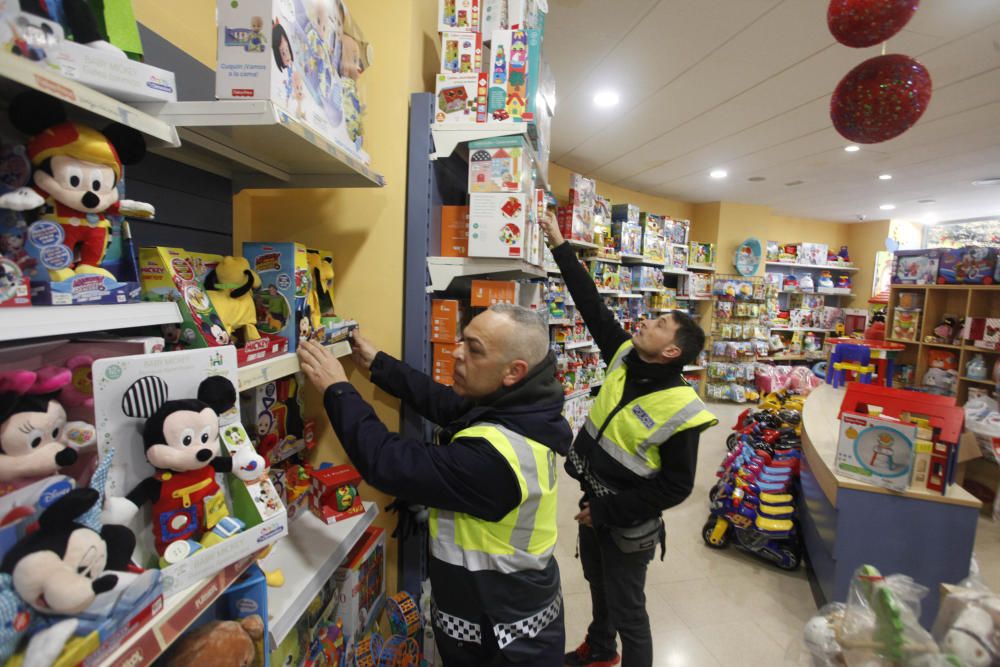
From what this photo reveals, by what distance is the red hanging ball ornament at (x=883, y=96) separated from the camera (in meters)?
1.82

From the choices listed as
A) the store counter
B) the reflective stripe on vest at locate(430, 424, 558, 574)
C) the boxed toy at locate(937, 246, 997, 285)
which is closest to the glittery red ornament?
the reflective stripe on vest at locate(430, 424, 558, 574)

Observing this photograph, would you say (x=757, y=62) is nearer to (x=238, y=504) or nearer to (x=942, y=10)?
(x=942, y=10)

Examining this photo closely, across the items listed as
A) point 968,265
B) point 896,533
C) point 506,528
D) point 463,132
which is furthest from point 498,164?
point 968,265

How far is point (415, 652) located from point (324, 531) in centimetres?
71

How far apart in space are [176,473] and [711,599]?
2883 mm

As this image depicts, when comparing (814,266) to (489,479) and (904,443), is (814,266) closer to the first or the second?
(904,443)

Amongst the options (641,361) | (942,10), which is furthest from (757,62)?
(641,361)

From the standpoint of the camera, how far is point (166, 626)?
0.70m

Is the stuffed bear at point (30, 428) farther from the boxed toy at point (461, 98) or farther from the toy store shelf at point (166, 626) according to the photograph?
the boxed toy at point (461, 98)

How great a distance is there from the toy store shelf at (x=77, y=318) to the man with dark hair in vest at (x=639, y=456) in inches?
59.6

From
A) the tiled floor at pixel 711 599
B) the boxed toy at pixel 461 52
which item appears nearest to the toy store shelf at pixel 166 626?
the boxed toy at pixel 461 52

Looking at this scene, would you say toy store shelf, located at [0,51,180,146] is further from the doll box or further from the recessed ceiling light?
the recessed ceiling light

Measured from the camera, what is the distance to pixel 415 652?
5.96ft

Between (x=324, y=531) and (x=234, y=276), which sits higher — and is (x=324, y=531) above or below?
below
